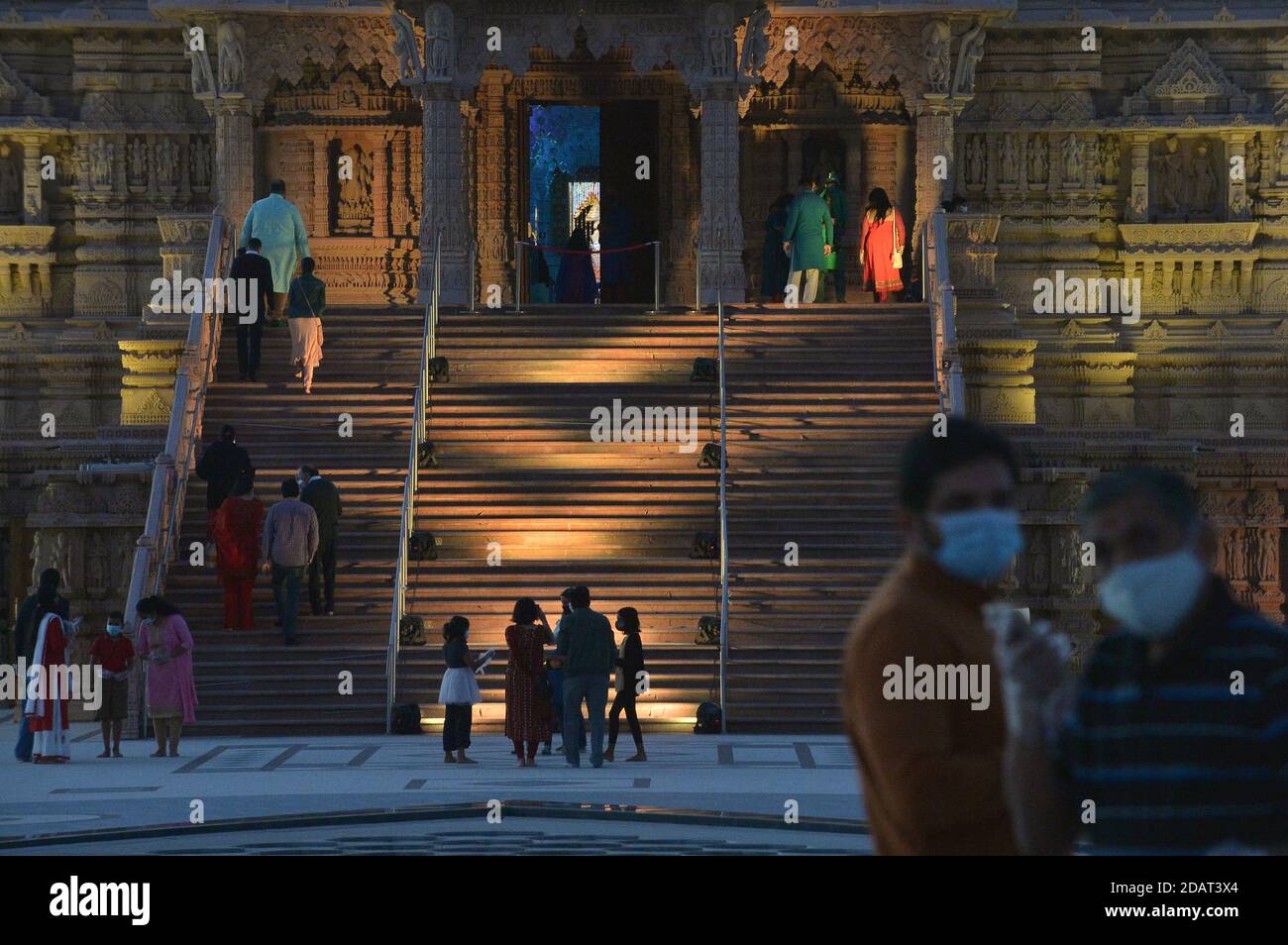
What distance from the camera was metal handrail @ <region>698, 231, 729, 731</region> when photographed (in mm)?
19328

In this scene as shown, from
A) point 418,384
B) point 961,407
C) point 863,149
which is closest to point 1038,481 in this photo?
point 961,407

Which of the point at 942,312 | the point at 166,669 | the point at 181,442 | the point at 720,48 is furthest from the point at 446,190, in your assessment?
the point at 166,669

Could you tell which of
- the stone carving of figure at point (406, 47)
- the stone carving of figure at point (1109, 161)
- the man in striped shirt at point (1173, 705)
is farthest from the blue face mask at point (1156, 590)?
the stone carving of figure at point (1109, 161)

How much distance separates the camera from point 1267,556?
90.7ft

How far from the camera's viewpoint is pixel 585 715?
64.2 ft

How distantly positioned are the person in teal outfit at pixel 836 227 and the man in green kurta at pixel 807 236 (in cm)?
20

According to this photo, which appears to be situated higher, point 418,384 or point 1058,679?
point 418,384

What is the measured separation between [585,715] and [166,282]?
10.5 m

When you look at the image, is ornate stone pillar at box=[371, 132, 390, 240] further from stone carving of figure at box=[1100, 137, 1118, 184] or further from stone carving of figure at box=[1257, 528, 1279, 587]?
stone carving of figure at box=[1257, 528, 1279, 587]

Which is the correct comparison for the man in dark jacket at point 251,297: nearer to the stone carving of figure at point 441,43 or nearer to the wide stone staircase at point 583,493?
the wide stone staircase at point 583,493

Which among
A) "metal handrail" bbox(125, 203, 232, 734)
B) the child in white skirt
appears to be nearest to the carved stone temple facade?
"metal handrail" bbox(125, 203, 232, 734)

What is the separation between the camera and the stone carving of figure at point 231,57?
28.2 meters

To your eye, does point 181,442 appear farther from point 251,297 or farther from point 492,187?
point 492,187
